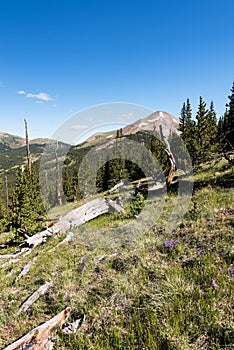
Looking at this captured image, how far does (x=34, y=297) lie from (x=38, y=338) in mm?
1916

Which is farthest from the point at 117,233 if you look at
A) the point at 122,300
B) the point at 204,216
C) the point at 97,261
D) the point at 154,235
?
the point at 122,300

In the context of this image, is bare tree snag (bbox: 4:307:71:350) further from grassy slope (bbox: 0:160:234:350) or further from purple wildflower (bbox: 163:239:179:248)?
purple wildflower (bbox: 163:239:179:248)

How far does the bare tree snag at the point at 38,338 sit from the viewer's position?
3.62m

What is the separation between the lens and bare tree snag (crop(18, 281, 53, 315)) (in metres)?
5.24

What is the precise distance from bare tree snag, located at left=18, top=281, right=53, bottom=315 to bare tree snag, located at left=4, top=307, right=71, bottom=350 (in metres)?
1.38

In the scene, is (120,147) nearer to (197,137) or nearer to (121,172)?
(121,172)

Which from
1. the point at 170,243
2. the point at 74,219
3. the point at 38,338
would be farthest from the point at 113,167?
the point at 38,338

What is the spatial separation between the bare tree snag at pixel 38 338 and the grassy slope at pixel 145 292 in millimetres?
252

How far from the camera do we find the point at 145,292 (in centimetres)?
459

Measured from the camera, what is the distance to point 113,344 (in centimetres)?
362

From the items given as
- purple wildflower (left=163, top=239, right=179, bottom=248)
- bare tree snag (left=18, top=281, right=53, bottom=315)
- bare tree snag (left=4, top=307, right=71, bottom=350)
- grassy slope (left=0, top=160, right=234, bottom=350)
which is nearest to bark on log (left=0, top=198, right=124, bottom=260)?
grassy slope (left=0, top=160, right=234, bottom=350)

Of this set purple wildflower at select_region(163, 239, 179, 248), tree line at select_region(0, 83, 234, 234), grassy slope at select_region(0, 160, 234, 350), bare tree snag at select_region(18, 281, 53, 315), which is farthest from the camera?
tree line at select_region(0, 83, 234, 234)

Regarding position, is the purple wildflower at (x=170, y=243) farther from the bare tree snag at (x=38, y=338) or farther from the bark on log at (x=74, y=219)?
the bark on log at (x=74, y=219)

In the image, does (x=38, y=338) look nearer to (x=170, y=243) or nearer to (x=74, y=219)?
(x=170, y=243)
